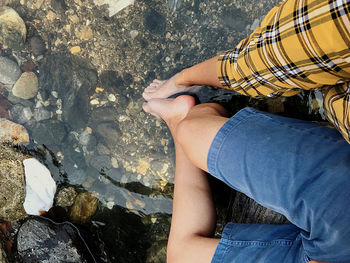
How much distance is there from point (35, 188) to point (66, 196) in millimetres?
268

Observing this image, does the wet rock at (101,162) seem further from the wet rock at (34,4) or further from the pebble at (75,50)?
the wet rock at (34,4)

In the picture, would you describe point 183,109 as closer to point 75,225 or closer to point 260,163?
point 260,163

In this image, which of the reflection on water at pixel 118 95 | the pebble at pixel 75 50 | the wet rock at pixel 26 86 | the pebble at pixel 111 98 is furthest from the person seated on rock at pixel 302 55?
the wet rock at pixel 26 86

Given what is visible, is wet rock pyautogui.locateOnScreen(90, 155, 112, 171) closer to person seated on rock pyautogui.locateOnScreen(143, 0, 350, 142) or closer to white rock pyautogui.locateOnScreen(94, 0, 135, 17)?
white rock pyautogui.locateOnScreen(94, 0, 135, 17)

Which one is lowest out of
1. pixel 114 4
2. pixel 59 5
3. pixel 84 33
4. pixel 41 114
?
pixel 41 114

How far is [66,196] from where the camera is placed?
8.13ft

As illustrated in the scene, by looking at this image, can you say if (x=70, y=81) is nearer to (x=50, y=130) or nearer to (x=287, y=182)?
(x=50, y=130)

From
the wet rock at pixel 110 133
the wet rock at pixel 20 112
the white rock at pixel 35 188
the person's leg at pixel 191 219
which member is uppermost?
the wet rock at pixel 20 112

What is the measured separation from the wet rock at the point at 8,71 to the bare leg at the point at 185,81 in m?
1.08

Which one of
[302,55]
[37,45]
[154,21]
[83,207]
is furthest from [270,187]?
[37,45]

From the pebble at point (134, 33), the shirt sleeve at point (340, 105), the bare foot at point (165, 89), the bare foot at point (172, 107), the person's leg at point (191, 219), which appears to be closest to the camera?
the shirt sleeve at point (340, 105)

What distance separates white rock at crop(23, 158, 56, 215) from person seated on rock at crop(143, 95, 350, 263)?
1.28 metres

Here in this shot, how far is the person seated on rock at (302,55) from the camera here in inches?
34.4

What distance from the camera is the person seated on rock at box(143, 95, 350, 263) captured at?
41.2 inches
